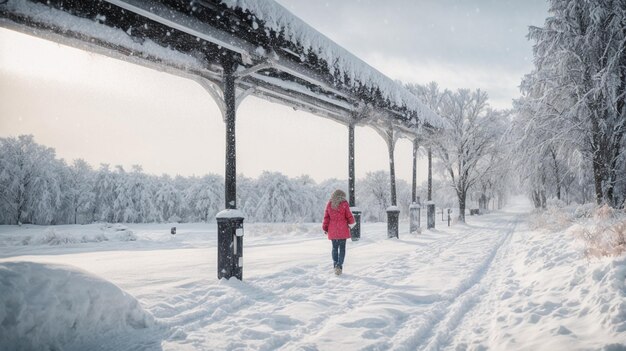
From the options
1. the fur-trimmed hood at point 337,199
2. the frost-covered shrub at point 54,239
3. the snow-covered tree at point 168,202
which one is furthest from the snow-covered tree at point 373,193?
the fur-trimmed hood at point 337,199

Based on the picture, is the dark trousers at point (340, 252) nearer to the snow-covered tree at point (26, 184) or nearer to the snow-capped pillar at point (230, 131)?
the snow-capped pillar at point (230, 131)

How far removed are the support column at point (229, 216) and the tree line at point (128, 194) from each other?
118 ft

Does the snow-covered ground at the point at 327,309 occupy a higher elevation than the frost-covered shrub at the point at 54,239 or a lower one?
higher

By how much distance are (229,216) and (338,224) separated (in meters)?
2.06

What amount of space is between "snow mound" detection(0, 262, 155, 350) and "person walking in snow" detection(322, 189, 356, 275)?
10.9ft

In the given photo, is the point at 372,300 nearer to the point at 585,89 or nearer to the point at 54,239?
the point at 585,89

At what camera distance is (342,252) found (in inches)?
227

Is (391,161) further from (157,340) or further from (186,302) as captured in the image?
(157,340)

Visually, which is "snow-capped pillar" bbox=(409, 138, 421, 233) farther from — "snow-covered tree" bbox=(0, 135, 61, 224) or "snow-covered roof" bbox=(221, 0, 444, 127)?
"snow-covered tree" bbox=(0, 135, 61, 224)

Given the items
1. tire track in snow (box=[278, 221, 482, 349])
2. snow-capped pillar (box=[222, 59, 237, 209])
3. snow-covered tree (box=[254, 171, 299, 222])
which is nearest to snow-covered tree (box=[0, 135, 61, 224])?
snow-covered tree (box=[254, 171, 299, 222])

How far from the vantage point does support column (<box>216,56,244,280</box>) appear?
5.28 m

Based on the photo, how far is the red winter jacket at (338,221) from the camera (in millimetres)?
5848

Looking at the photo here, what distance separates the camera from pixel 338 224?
587 cm

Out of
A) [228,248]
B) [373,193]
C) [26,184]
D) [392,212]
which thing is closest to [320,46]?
[228,248]
